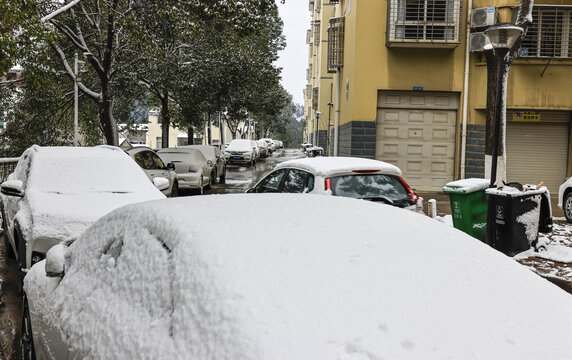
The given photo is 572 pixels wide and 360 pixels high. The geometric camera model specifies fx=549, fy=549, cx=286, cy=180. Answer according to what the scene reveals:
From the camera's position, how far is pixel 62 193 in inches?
259

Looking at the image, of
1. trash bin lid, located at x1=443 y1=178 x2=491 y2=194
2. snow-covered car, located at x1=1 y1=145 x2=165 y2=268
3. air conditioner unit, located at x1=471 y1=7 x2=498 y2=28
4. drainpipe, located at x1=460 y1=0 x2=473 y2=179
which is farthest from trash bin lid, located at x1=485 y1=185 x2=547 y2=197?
air conditioner unit, located at x1=471 y1=7 x2=498 y2=28

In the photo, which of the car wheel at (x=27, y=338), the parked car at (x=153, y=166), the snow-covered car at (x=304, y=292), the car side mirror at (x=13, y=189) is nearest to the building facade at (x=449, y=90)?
the parked car at (x=153, y=166)

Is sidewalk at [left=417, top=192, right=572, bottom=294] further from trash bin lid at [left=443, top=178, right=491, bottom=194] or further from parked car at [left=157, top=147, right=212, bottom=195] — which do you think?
parked car at [left=157, top=147, right=212, bottom=195]

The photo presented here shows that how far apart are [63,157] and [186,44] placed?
777 inches

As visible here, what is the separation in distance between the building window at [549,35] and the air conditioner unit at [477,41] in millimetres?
1423

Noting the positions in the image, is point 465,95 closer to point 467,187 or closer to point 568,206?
point 568,206

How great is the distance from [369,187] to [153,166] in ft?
27.8

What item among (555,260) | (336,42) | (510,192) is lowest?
(555,260)

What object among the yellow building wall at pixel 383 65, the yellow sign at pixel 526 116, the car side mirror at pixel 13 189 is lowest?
the car side mirror at pixel 13 189

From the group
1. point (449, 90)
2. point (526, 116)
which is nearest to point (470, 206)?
point (449, 90)

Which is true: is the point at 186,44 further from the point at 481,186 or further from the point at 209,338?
the point at 209,338

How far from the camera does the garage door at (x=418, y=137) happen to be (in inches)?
754

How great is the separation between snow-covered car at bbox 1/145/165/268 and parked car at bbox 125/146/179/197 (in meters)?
5.37

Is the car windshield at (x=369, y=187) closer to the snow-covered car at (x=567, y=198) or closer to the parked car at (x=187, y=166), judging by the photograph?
the snow-covered car at (x=567, y=198)
